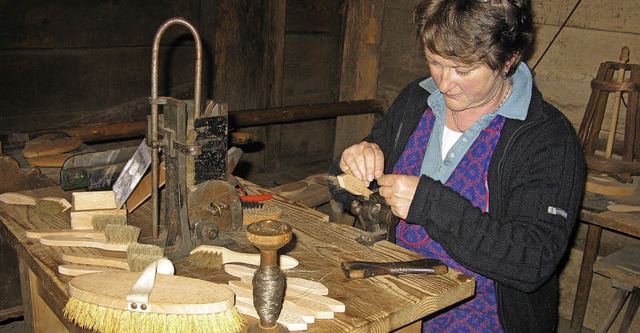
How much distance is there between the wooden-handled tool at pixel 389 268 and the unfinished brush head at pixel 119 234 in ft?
2.02

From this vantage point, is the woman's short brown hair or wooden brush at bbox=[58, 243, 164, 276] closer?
wooden brush at bbox=[58, 243, 164, 276]

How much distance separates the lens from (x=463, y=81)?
1.95 m

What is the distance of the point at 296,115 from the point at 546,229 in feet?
8.70

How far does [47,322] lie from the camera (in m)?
2.25

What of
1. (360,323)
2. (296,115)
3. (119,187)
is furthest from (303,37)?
(360,323)

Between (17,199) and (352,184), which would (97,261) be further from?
(352,184)

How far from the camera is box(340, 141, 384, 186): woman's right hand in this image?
6.98ft

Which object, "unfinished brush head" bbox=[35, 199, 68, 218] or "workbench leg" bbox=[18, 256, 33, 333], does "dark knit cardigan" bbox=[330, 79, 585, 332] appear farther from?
"workbench leg" bbox=[18, 256, 33, 333]

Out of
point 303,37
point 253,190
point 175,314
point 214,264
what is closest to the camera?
point 175,314

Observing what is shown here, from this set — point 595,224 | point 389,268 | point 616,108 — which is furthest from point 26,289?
point 616,108

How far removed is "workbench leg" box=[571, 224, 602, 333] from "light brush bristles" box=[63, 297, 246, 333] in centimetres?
257

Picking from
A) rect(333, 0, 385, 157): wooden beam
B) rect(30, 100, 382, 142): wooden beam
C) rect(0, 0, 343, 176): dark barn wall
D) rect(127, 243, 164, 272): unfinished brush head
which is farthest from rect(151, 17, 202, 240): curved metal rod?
rect(333, 0, 385, 157): wooden beam

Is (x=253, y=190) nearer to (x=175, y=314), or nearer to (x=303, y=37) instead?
(x=175, y=314)

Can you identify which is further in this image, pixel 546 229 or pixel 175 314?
pixel 546 229
